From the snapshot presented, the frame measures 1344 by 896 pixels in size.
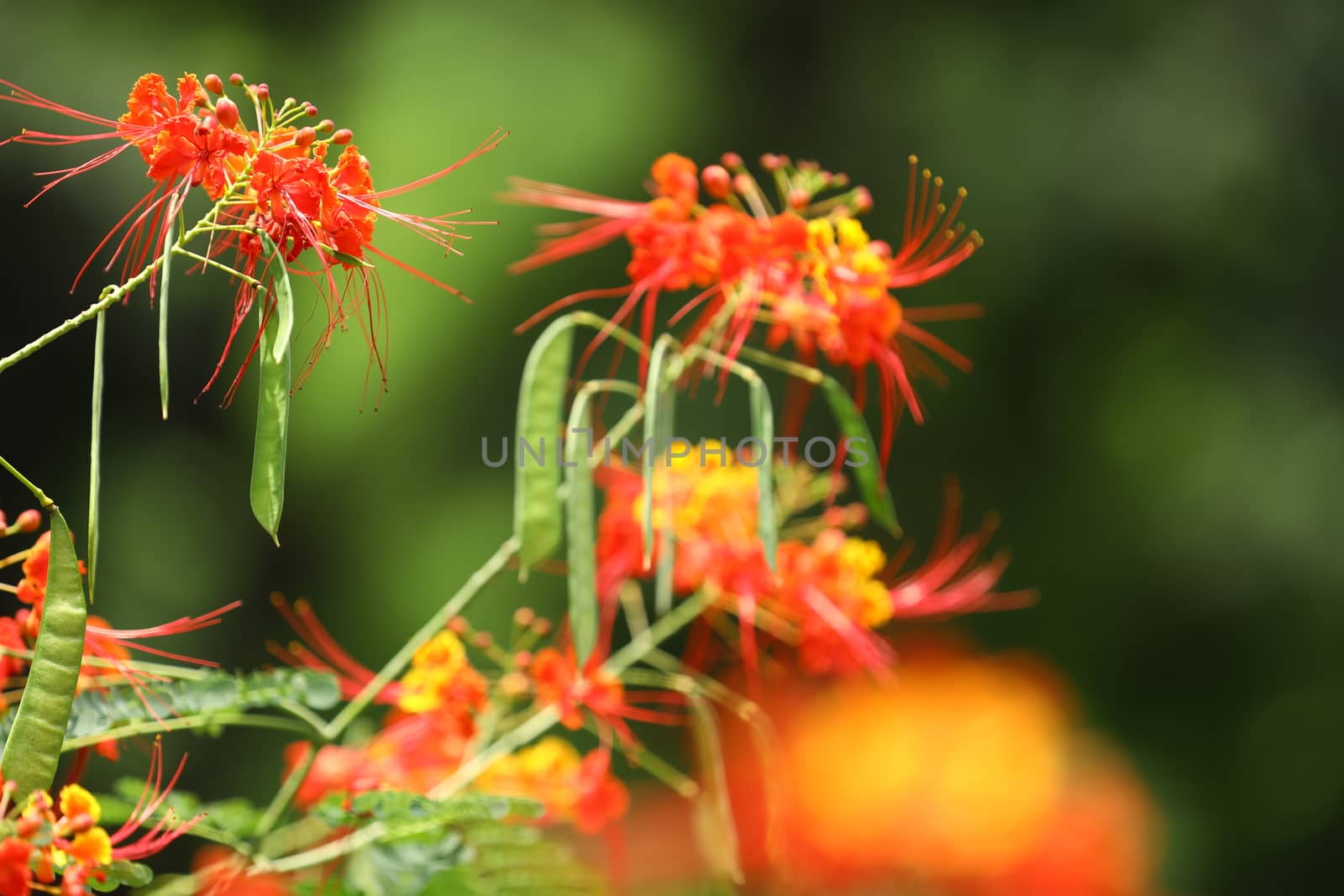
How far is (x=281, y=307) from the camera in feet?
1.58

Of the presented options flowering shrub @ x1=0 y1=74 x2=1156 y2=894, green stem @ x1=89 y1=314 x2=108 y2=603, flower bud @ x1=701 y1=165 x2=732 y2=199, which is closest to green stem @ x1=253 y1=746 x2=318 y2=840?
flowering shrub @ x1=0 y1=74 x2=1156 y2=894

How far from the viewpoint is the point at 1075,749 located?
8.71 feet

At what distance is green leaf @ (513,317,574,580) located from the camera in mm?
686

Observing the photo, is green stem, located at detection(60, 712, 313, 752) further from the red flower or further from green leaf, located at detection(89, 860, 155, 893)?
the red flower

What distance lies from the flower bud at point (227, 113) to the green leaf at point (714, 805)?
403 millimetres

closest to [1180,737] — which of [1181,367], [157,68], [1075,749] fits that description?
[1075,749]

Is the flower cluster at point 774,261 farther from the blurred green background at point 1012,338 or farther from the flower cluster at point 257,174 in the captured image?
the blurred green background at point 1012,338

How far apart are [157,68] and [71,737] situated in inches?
63.9

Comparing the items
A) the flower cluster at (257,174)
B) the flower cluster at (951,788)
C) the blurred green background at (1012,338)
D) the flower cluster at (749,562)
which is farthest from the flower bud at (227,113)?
the flower cluster at (951,788)

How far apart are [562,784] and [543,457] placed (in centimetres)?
29

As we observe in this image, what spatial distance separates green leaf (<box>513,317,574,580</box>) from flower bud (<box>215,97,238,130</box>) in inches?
8.5

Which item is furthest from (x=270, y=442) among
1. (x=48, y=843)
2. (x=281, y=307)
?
(x=48, y=843)

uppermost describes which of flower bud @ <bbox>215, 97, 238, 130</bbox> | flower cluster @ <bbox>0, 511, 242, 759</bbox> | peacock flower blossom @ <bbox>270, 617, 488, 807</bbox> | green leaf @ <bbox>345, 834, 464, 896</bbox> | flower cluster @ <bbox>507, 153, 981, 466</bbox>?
flower bud @ <bbox>215, 97, 238, 130</bbox>

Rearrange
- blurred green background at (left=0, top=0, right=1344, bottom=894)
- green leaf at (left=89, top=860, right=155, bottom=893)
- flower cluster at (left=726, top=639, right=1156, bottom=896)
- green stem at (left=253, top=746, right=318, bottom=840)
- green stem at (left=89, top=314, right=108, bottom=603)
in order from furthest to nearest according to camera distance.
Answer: flower cluster at (left=726, top=639, right=1156, bottom=896), blurred green background at (left=0, top=0, right=1344, bottom=894), green stem at (left=253, top=746, right=318, bottom=840), green leaf at (left=89, top=860, right=155, bottom=893), green stem at (left=89, top=314, right=108, bottom=603)
